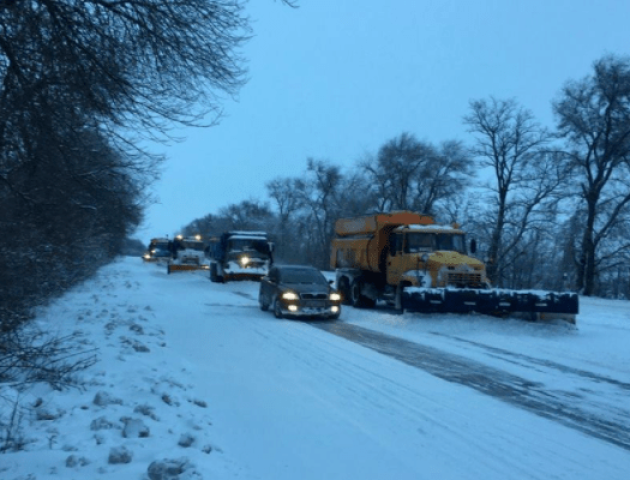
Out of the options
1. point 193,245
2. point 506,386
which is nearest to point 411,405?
point 506,386

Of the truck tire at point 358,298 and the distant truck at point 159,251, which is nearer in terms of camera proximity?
the truck tire at point 358,298

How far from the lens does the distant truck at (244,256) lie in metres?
35.1

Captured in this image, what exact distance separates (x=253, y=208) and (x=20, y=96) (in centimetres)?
10531

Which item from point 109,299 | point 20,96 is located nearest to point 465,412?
point 20,96

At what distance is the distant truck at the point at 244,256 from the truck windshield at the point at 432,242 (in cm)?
1619

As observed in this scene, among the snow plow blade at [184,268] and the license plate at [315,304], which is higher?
the snow plow blade at [184,268]

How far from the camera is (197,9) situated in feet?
28.9

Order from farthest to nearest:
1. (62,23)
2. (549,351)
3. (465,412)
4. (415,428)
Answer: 1. (549,351)
2. (62,23)
3. (465,412)
4. (415,428)

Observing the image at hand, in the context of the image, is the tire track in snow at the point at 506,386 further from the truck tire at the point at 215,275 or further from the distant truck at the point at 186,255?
the distant truck at the point at 186,255

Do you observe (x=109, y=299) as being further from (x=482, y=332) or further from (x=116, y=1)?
(x=116, y=1)

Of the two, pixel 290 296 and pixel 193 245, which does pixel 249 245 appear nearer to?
pixel 193 245

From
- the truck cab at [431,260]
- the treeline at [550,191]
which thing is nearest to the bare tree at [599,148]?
the treeline at [550,191]

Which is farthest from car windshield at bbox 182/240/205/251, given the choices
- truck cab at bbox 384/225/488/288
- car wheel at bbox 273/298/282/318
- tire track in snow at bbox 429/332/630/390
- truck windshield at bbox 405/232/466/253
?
tire track in snow at bbox 429/332/630/390

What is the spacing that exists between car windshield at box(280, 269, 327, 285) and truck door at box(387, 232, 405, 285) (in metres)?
2.42
